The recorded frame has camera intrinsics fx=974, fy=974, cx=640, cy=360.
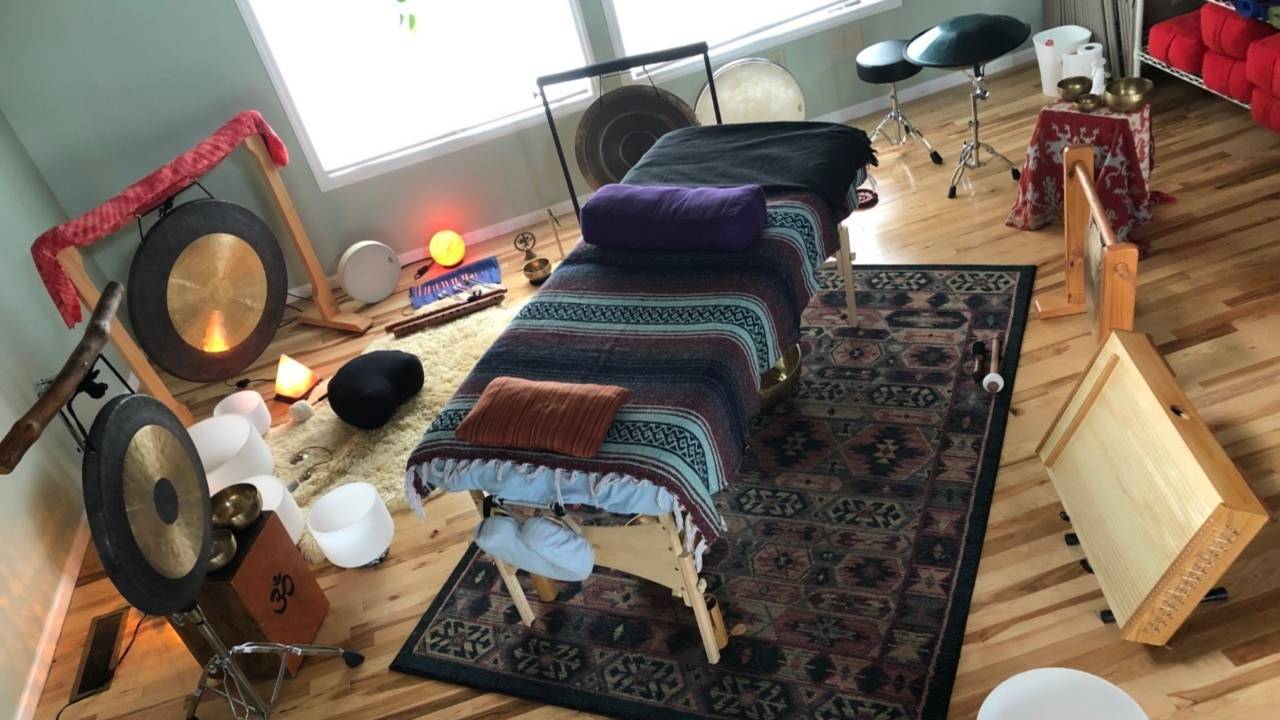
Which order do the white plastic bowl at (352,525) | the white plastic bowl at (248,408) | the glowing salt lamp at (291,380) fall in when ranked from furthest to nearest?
the glowing salt lamp at (291,380), the white plastic bowl at (248,408), the white plastic bowl at (352,525)

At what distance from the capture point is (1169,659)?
2.05 m

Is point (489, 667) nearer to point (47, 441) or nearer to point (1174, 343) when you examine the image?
point (47, 441)

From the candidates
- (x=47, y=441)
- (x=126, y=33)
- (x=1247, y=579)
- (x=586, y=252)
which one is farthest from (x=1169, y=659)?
(x=126, y=33)

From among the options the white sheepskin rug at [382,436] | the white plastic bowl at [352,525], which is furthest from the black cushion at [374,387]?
the white plastic bowl at [352,525]

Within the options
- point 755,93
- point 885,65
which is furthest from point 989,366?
point 755,93

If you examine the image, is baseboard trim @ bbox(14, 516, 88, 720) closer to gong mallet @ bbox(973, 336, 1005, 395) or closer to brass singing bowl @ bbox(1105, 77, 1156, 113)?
gong mallet @ bbox(973, 336, 1005, 395)

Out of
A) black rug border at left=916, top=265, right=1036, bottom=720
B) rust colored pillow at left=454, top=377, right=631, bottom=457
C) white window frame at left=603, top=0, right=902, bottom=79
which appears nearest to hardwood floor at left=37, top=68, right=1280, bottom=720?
black rug border at left=916, top=265, right=1036, bottom=720

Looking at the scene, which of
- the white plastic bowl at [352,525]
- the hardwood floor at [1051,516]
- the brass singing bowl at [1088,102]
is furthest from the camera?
the brass singing bowl at [1088,102]

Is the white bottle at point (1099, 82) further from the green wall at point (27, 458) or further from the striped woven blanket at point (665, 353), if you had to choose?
the green wall at point (27, 458)

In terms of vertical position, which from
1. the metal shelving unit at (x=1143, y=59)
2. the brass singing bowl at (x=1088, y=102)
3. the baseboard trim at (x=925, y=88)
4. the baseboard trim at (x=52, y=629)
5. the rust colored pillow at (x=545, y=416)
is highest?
the rust colored pillow at (x=545, y=416)

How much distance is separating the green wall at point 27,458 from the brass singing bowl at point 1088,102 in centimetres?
359

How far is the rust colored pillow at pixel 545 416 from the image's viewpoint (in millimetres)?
2098

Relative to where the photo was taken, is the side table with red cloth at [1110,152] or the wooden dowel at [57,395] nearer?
the wooden dowel at [57,395]

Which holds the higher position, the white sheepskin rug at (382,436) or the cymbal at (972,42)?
the cymbal at (972,42)
